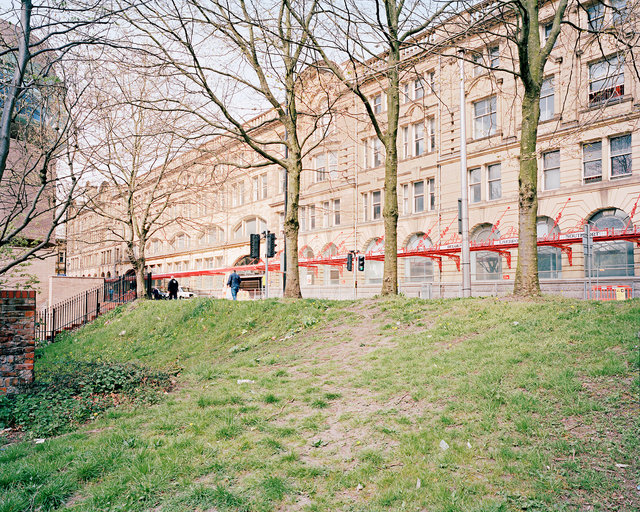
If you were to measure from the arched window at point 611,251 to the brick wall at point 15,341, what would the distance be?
24370 mm

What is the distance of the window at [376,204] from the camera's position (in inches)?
1428

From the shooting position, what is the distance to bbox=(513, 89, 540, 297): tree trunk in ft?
32.6

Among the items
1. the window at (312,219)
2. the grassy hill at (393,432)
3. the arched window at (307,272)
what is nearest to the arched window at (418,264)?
the arched window at (307,272)

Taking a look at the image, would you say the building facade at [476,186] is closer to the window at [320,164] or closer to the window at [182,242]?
the window at [320,164]

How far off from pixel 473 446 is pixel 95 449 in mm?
4116

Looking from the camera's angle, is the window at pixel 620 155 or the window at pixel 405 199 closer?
the window at pixel 620 155

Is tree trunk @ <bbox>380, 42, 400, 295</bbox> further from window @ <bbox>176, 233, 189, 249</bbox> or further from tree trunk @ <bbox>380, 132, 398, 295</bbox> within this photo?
window @ <bbox>176, 233, 189, 249</bbox>

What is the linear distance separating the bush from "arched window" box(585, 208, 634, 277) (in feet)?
74.9

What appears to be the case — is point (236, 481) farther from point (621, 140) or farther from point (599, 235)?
point (621, 140)

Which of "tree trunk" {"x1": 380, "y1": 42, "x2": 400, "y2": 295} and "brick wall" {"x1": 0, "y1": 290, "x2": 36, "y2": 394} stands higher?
"tree trunk" {"x1": 380, "y1": 42, "x2": 400, "y2": 295}

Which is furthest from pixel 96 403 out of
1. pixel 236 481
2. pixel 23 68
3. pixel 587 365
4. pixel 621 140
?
pixel 621 140

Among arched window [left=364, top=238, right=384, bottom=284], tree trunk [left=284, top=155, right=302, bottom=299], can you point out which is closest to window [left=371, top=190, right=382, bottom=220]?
arched window [left=364, top=238, right=384, bottom=284]

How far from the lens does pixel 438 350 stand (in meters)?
7.47

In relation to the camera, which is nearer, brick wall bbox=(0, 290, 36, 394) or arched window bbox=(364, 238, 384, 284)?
brick wall bbox=(0, 290, 36, 394)
